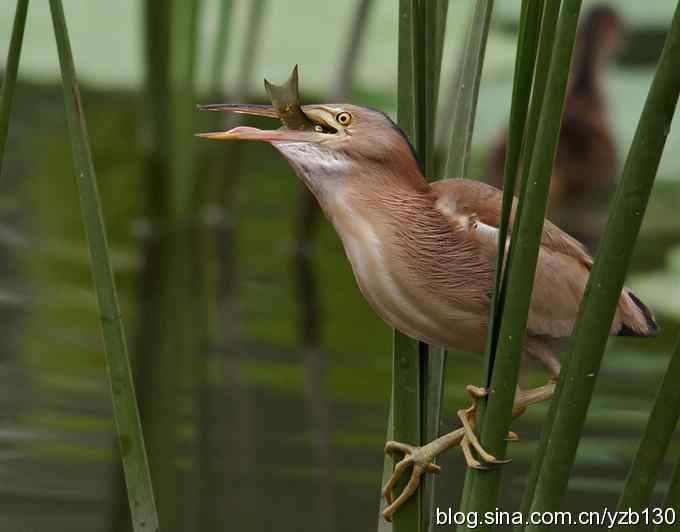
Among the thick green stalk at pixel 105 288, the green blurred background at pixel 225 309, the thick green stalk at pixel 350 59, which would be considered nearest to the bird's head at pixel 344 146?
the thick green stalk at pixel 105 288

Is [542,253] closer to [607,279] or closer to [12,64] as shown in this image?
[607,279]

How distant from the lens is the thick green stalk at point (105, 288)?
98 cm

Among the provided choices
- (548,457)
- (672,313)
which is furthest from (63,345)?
(548,457)

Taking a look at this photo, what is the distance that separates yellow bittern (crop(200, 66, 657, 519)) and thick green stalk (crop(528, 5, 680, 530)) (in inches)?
3.9

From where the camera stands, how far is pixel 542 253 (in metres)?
1.25

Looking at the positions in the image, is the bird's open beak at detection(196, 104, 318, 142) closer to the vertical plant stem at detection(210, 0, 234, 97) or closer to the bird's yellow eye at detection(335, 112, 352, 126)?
the bird's yellow eye at detection(335, 112, 352, 126)

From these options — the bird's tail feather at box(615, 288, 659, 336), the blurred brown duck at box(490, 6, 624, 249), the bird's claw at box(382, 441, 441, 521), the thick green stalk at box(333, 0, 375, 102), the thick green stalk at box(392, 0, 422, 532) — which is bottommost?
the blurred brown duck at box(490, 6, 624, 249)

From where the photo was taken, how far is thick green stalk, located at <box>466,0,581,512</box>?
2.88 ft

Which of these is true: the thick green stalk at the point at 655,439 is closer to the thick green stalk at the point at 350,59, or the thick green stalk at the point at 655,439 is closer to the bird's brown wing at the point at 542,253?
the bird's brown wing at the point at 542,253

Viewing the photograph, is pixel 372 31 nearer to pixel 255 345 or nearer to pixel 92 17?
pixel 92 17

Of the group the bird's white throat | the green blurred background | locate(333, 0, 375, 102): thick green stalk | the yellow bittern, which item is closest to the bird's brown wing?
the yellow bittern

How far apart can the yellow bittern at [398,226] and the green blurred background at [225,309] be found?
0.92 meters

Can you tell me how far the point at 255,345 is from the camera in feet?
9.49

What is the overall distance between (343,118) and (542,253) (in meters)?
0.24
